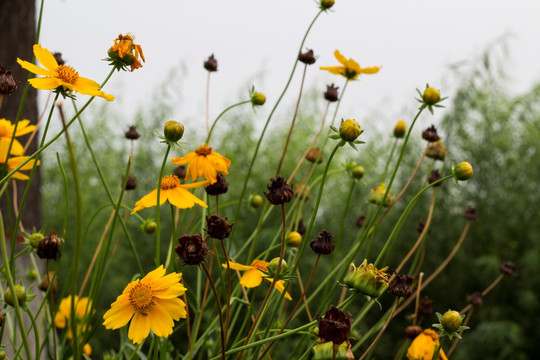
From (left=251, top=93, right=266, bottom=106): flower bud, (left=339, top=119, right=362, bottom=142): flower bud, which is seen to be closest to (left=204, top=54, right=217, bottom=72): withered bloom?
(left=251, top=93, right=266, bottom=106): flower bud

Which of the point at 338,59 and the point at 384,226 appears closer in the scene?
the point at 338,59

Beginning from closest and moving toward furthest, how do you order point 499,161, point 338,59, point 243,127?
1. point 338,59
2. point 499,161
3. point 243,127

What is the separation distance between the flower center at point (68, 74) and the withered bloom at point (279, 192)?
20 centimetres

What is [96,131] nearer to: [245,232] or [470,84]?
[245,232]

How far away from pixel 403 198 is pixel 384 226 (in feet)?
0.36

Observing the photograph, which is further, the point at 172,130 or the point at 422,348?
the point at 422,348

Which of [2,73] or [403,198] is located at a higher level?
[2,73]

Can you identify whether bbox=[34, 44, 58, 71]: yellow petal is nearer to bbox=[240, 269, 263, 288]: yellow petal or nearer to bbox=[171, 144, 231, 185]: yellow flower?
bbox=[171, 144, 231, 185]: yellow flower

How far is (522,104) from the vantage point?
81.0 inches

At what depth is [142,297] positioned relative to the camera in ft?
1.68

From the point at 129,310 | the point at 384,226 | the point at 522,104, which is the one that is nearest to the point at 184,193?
the point at 129,310

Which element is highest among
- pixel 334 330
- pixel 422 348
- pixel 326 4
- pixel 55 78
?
pixel 326 4

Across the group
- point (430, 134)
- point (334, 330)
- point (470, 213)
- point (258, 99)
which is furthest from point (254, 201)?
point (334, 330)

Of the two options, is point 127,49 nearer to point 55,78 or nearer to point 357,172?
point 55,78
